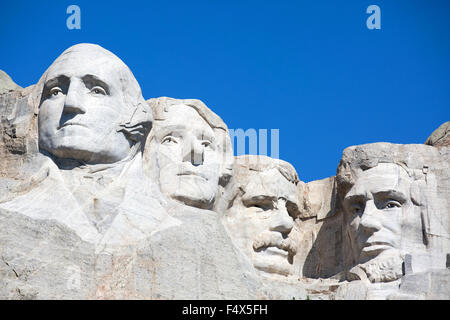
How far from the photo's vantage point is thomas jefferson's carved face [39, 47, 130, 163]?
14.0 meters

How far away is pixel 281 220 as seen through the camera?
15.8 meters

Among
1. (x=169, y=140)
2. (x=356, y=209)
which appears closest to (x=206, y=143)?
(x=169, y=140)

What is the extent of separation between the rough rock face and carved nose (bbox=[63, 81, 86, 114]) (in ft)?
0.06

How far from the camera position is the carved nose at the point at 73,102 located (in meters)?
14.0

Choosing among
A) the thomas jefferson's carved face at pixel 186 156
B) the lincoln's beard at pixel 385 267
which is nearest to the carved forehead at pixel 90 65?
the thomas jefferson's carved face at pixel 186 156

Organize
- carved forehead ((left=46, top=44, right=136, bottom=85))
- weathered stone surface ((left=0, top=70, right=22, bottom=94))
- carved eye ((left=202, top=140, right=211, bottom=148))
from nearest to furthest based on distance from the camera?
carved forehead ((left=46, top=44, right=136, bottom=85)) < carved eye ((left=202, top=140, right=211, bottom=148)) < weathered stone surface ((left=0, top=70, right=22, bottom=94))

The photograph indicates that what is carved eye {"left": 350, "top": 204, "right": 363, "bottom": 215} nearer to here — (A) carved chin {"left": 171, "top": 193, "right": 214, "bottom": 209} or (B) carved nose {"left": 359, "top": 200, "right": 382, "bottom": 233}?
(B) carved nose {"left": 359, "top": 200, "right": 382, "bottom": 233}

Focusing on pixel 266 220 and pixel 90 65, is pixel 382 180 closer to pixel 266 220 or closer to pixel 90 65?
pixel 266 220

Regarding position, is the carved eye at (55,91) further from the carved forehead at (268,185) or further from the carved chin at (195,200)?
the carved forehead at (268,185)

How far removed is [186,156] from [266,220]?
134cm

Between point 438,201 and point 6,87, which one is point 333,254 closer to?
point 438,201

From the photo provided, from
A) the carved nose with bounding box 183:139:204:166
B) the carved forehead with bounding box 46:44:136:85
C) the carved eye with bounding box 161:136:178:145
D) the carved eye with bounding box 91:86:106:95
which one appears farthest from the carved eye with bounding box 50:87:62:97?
the carved nose with bounding box 183:139:204:166

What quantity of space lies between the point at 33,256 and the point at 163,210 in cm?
176

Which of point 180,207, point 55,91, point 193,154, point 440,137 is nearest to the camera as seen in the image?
point 180,207
